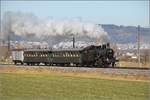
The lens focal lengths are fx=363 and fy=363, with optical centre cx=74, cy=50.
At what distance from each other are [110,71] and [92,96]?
50.3ft

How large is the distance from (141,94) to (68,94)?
11.3ft

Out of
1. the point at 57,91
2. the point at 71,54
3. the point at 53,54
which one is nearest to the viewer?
the point at 57,91

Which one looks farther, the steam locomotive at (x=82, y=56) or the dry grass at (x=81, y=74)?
the steam locomotive at (x=82, y=56)

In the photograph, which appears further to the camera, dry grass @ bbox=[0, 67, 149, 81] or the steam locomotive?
the steam locomotive

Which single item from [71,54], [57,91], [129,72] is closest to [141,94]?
[57,91]

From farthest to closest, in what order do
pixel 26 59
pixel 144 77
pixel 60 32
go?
pixel 60 32, pixel 26 59, pixel 144 77

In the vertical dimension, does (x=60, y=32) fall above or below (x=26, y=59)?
above

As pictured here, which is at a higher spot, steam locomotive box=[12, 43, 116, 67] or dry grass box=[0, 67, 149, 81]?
steam locomotive box=[12, 43, 116, 67]

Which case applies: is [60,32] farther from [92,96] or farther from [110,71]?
[92,96]

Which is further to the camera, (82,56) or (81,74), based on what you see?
(82,56)

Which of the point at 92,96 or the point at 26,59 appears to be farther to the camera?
the point at 26,59

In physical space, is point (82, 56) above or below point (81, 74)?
above

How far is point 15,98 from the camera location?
49.3 ft

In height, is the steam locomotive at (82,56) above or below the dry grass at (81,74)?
above
